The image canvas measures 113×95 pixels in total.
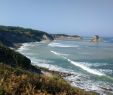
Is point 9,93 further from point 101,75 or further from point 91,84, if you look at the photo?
point 101,75

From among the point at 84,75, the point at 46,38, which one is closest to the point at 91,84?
the point at 84,75

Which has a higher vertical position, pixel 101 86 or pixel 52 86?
pixel 52 86

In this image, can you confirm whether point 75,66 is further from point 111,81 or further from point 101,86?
point 101,86

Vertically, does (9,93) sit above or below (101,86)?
above

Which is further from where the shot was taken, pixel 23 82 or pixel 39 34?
pixel 39 34

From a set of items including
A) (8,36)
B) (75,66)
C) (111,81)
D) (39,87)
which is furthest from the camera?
(8,36)

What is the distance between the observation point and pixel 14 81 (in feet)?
33.3

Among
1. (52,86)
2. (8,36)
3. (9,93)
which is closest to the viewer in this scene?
(9,93)

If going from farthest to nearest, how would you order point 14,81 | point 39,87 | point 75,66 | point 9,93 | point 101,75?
point 75,66
point 101,75
point 39,87
point 14,81
point 9,93

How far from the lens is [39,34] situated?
18950 cm

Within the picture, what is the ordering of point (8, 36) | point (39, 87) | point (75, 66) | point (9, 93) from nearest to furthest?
1. point (9, 93)
2. point (39, 87)
3. point (75, 66)
4. point (8, 36)

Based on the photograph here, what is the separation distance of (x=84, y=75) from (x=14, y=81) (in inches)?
1364

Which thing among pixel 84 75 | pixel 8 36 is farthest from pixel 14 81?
pixel 8 36

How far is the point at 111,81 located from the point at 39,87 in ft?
97.9
